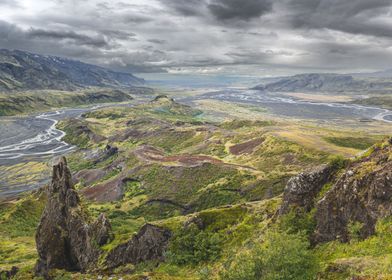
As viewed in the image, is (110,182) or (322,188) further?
(110,182)

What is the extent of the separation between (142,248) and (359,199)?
32968 mm

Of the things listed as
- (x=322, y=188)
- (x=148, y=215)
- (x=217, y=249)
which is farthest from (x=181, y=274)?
(x=148, y=215)

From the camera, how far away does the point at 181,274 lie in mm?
46750

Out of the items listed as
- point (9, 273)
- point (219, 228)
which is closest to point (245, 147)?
point (219, 228)

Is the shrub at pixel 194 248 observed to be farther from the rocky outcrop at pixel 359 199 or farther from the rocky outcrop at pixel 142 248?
the rocky outcrop at pixel 359 199

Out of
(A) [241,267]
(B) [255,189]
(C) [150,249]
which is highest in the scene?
(A) [241,267]

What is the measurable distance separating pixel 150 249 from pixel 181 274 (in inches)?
390

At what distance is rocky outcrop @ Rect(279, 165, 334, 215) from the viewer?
43.0 m

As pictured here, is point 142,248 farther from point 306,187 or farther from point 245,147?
point 245,147

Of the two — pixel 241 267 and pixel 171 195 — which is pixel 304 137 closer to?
pixel 171 195

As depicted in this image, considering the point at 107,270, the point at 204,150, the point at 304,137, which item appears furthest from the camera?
the point at 204,150

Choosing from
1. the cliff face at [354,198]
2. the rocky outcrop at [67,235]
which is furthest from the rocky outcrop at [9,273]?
the cliff face at [354,198]

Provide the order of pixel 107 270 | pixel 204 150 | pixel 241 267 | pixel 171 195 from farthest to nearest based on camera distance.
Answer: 1. pixel 204 150
2. pixel 171 195
3. pixel 107 270
4. pixel 241 267

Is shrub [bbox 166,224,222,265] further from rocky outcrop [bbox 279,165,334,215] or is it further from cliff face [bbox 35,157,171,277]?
rocky outcrop [bbox 279,165,334,215]
